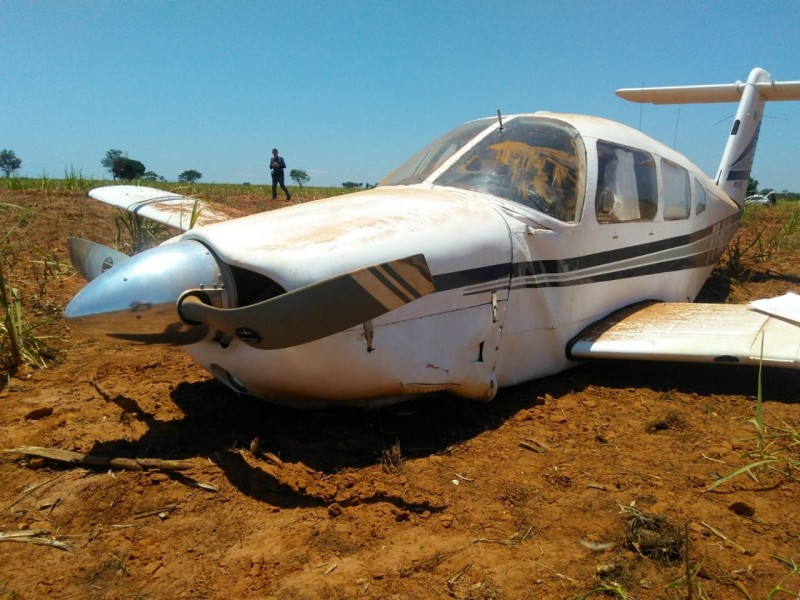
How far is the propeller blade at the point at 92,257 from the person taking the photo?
3.54 metres

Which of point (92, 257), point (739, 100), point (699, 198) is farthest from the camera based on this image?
point (739, 100)

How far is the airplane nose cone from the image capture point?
2617 mm

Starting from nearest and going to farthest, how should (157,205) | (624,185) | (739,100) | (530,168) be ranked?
(530,168), (624,185), (157,205), (739,100)

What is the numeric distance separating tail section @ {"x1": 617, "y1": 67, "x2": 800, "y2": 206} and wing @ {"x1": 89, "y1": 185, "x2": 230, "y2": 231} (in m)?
6.82

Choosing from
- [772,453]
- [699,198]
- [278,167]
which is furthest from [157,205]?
[278,167]

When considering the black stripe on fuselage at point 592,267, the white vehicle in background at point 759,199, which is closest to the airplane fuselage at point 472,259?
the black stripe on fuselage at point 592,267

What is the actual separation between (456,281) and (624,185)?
2.33 metres

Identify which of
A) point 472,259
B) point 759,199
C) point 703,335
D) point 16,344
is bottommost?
point 759,199

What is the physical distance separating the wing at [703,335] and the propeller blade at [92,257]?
323 centimetres

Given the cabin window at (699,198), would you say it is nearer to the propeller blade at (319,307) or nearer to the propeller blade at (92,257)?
the propeller blade at (319,307)

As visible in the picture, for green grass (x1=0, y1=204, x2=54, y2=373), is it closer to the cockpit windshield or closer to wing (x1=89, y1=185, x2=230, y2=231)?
wing (x1=89, y1=185, x2=230, y2=231)

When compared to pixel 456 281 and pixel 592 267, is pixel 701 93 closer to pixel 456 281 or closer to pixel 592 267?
pixel 592 267

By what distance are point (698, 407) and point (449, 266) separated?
85.3 inches

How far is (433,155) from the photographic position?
15.1 ft
